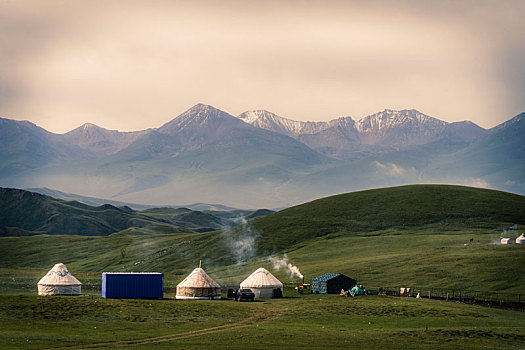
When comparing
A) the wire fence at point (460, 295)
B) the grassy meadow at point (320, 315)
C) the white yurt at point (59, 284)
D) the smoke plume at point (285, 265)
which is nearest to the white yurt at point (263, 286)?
the grassy meadow at point (320, 315)

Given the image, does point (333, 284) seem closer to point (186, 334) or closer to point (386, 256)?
point (386, 256)

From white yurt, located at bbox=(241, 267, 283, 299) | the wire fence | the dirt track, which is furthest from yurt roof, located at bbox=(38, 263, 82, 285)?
the wire fence

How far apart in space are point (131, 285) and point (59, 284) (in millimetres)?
10543

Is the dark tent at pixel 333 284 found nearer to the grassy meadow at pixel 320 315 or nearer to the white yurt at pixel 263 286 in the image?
the grassy meadow at pixel 320 315

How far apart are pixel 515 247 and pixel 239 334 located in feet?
293

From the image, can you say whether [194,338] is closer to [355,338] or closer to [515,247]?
[355,338]

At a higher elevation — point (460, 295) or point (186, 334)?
point (460, 295)

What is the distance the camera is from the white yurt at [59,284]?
289 feet

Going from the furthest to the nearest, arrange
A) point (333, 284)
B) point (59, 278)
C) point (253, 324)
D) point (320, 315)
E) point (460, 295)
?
point (333, 284) → point (460, 295) → point (59, 278) → point (320, 315) → point (253, 324)

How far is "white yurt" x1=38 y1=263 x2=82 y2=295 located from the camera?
289ft

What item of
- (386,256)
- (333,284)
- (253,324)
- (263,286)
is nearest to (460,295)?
(333,284)

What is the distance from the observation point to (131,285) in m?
84.8

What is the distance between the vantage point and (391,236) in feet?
588

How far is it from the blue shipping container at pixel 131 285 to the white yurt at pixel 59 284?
6742mm
